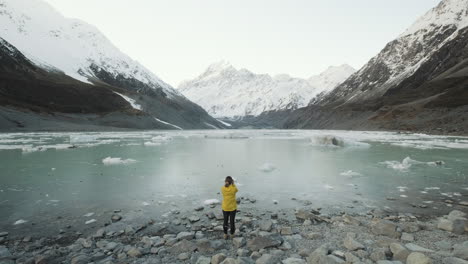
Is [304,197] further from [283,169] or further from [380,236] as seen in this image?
[283,169]

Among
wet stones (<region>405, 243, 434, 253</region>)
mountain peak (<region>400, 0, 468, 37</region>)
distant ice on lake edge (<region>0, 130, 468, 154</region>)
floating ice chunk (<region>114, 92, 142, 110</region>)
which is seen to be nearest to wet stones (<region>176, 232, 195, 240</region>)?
wet stones (<region>405, 243, 434, 253</region>)

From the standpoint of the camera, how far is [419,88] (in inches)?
5187

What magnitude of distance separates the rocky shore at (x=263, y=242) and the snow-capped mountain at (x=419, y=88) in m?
75.7

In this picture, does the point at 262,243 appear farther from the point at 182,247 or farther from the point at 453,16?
the point at 453,16

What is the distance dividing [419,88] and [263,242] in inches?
5761

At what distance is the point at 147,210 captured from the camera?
12.5 m

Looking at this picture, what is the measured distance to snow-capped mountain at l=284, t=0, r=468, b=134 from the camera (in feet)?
301

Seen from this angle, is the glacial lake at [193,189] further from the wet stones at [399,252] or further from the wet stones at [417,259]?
the wet stones at [417,259]

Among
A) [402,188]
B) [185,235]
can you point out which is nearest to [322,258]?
[185,235]

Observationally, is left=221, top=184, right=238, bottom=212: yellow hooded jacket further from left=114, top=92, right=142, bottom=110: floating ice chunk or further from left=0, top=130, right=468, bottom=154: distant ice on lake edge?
left=114, top=92, right=142, bottom=110: floating ice chunk

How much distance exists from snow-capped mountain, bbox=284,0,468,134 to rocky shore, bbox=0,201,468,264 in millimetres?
75672

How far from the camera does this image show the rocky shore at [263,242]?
7957mm

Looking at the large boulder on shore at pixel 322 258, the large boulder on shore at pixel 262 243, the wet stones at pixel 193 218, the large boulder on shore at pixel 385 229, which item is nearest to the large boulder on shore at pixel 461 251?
the large boulder on shore at pixel 385 229

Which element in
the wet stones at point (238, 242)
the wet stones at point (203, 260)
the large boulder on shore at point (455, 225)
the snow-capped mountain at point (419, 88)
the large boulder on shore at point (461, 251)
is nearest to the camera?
the large boulder on shore at point (461, 251)
